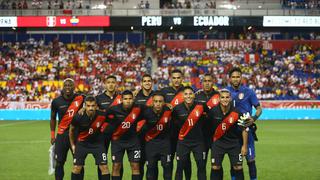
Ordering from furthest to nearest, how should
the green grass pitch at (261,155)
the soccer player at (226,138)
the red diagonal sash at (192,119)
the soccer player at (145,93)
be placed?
the green grass pitch at (261,155)
the soccer player at (145,93)
the red diagonal sash at (192,119)
the soccer player at (226,138)

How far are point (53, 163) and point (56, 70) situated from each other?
93.3ft

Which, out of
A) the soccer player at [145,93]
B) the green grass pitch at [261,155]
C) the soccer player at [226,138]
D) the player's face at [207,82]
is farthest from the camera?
the green grass pitch at [261,155]

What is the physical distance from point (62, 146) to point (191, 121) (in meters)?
2.53

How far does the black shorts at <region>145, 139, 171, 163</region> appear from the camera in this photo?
8875mm

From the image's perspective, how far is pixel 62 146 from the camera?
941 centimetres

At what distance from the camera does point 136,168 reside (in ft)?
28.7

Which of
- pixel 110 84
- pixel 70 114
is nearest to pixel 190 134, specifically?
pixel 110 84

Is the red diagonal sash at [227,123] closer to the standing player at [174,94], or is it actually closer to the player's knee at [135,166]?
the standing player at [174,94]

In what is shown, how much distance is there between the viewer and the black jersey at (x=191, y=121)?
8844 mm

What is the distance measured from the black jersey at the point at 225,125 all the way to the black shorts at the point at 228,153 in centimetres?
7

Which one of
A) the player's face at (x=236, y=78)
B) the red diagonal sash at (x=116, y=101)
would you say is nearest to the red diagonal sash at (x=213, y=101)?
the player's face at (x=236, y=78)

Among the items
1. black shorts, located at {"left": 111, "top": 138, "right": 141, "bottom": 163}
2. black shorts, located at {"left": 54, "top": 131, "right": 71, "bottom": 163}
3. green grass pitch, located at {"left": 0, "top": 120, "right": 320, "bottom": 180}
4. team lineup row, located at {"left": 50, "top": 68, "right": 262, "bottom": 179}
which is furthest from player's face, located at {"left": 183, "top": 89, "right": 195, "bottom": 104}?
green grass pitch, located at {"left": 0, "top": 120, "right": 320, "bottom": 180}

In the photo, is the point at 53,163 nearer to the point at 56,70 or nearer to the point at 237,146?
the point at 237,146

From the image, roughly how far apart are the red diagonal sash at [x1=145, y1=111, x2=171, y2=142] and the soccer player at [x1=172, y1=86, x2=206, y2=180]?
8.6 inches
